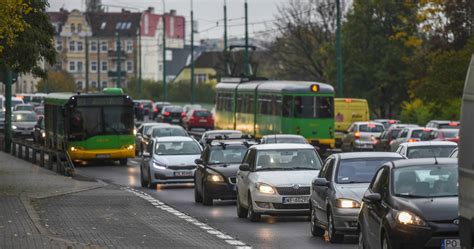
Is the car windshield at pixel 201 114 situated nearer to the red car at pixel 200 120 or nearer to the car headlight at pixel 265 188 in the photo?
the red car at pixel 200 120

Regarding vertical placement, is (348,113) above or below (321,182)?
below

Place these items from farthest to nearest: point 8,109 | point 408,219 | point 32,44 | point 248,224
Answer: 1. point 8,109
2. point 32,44
3. point 248,224
4. point 408,219

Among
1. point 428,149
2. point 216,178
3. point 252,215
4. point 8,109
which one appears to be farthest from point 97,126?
point 252,215

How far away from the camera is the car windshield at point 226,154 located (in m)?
31.9

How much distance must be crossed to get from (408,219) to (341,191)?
5.14 meters

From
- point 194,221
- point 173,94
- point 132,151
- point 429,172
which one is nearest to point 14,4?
point 194,221

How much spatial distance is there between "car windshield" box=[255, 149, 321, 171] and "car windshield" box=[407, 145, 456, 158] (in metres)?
4.16

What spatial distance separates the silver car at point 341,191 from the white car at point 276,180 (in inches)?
95.4

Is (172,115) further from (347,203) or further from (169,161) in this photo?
(347,203)

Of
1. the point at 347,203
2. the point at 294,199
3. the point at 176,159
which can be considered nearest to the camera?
the point at 347,203

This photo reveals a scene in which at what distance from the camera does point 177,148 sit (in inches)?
1588

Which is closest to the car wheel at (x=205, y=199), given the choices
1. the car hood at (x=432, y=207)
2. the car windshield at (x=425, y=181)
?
the car windshield at (x=425, y=181)

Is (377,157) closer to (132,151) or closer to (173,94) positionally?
(132,151)

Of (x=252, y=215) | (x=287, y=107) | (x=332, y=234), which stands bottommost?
(x=252, y=215)
